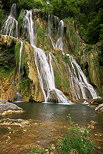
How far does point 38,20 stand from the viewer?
83.1ft

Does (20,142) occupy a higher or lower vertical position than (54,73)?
lower

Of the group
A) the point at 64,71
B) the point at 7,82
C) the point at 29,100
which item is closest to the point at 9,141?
the point at 29,100

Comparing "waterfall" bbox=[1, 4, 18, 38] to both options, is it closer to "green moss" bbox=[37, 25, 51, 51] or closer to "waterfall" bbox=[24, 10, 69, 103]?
"green moss" bbox=[37, 25, 51, 51]

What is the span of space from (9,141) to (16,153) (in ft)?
2.56

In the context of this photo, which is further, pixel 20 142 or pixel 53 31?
pixel 53 31

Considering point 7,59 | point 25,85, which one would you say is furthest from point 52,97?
point 7,59

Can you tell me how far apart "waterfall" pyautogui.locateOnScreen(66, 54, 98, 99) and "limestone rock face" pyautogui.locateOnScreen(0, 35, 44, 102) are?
14.9 feet

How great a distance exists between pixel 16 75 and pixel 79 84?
707 centimetres

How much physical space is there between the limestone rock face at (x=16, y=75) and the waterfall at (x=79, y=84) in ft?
14.9

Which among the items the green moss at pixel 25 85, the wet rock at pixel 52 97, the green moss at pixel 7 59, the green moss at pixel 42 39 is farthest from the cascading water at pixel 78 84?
the green moss at pixel 7 59

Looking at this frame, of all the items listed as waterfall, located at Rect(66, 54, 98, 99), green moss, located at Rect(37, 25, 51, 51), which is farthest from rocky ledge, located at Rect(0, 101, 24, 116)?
green moss, located at Rect(37, 25, 51, 51)

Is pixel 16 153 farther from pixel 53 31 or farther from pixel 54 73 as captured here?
pixel 53 31

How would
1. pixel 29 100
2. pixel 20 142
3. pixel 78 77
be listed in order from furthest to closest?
pixel 78 77 < pixel 29 100 < pixel 20 142

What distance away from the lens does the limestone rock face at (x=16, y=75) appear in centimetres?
1436
